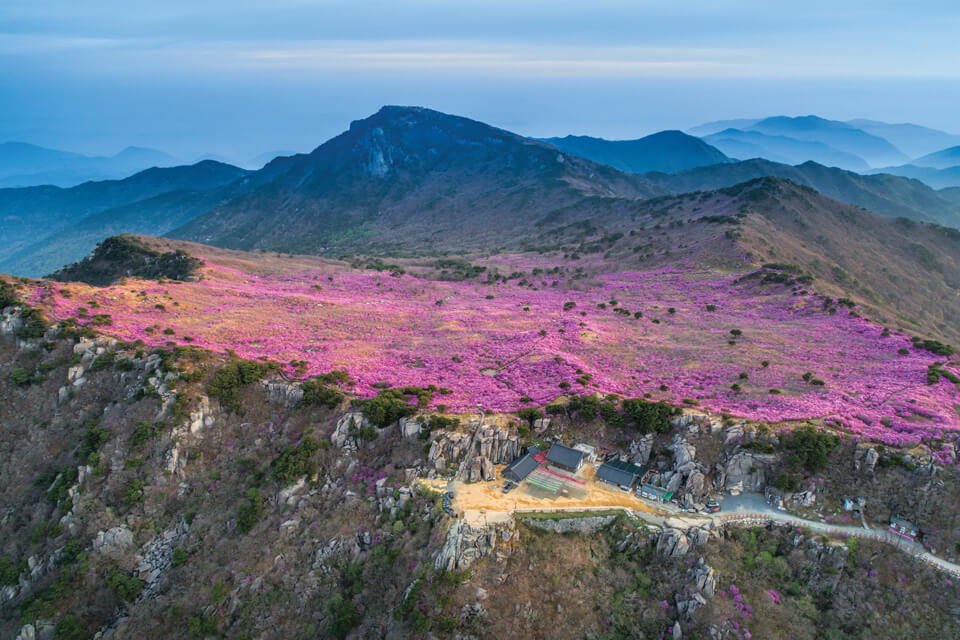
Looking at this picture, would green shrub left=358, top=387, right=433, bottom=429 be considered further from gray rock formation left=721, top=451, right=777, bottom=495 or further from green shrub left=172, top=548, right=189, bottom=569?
gray rock formation left=721, top=451, right=777, bottom=495

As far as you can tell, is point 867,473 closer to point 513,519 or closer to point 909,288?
point 513,519

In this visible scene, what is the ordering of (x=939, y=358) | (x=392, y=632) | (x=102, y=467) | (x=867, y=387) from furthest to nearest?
(x=939, y=358), (x=867, y=387), (x=102, y=467), (x=392, y=632)

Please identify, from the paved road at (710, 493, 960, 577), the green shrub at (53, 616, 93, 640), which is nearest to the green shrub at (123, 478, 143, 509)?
the green shrub at (53, 616, 93, 640)

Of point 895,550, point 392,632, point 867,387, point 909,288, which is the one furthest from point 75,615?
point 909,288

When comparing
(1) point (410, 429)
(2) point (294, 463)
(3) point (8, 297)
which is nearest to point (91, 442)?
(2) point (294, 463)

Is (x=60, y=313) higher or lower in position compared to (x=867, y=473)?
higher

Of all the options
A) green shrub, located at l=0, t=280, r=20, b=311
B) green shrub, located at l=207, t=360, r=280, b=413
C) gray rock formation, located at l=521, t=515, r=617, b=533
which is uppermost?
green shrub, located at l=0, t=280, r=20, b=311

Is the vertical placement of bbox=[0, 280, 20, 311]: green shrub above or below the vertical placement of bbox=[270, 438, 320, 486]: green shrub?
above
